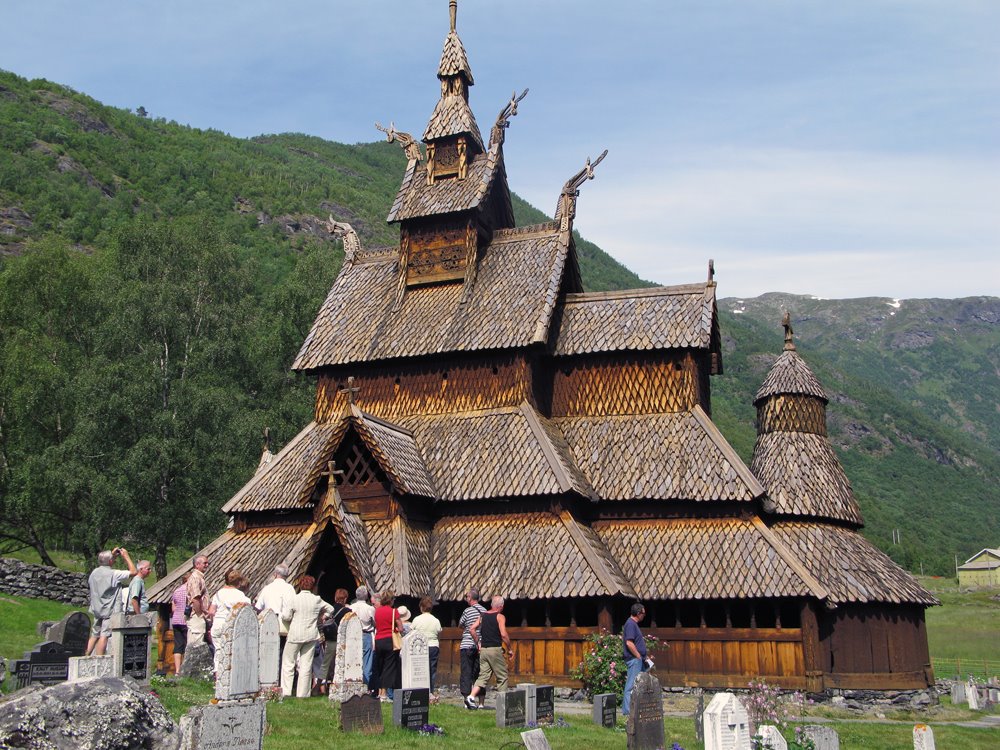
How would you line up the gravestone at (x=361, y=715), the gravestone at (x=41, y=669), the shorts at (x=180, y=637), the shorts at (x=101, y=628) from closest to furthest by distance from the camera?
the gravestone at (x=361, y=715)
the gravestone at (x=41, y=669)
the shorts at (x=101, y=628)
the shorts at (x=180, y=637)

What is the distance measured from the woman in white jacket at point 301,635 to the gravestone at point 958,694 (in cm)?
1593

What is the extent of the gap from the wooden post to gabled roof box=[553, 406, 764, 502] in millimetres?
2700

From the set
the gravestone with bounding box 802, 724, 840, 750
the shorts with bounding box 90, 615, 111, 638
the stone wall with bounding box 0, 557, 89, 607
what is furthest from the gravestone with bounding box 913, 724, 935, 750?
the stone wall with bounding box 0, 557, 89, 607

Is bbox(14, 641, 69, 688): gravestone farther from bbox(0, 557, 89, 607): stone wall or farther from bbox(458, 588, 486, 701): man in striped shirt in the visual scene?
bbox(0, 557, 89, 607): stone wall

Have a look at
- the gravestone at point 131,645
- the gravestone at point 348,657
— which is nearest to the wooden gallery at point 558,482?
the gravestone at point 348,657

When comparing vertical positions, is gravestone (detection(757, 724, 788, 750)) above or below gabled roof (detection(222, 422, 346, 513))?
below

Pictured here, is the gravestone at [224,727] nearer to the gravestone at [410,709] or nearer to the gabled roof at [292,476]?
the gravestone at [410,709]

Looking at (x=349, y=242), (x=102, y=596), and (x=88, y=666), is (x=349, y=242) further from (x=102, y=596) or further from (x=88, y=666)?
(x=88, y=666)

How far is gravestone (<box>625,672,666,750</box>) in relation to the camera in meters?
13.1

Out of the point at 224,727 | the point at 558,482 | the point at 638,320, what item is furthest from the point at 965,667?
the point at 224,727

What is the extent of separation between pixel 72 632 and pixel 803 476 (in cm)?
1629

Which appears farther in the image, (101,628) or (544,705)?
(101,628)

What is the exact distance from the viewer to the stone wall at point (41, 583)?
30016 millimetres

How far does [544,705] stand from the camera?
49.2 ft
